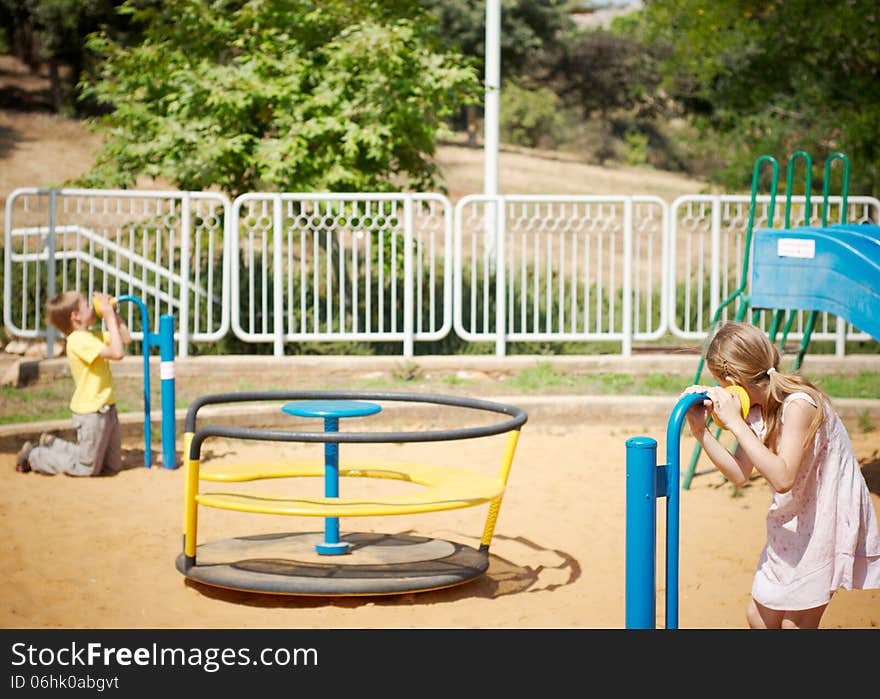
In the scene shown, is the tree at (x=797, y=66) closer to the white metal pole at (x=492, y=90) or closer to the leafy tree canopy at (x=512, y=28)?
the white metal pole at (x=492, y=90)

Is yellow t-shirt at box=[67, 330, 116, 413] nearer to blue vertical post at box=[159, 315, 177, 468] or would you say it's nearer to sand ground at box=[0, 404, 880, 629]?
blue vertical post at box=[159, 315, 177, 468]

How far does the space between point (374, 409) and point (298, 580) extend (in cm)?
88

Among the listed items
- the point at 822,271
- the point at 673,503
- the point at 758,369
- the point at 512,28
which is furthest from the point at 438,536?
the point at 512,28

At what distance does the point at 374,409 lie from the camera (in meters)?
5.64

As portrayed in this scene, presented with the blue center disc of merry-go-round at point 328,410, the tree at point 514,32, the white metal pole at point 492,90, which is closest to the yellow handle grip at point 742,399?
the blue center disc of merry-go-round at point 328,410

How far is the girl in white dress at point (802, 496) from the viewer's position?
3699 millimetres

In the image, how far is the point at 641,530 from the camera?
317 cm

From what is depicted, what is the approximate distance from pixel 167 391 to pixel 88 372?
1.57 feet

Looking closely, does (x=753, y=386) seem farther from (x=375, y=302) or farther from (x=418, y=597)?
(x=375, y=302)

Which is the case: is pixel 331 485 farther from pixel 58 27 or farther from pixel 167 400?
pixel 58 27

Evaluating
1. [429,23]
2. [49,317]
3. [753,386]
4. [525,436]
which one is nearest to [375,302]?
[429,23]

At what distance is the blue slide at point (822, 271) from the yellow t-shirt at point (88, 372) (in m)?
3.81

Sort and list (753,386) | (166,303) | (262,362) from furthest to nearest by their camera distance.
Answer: (166,303), (262,362), (753,386)

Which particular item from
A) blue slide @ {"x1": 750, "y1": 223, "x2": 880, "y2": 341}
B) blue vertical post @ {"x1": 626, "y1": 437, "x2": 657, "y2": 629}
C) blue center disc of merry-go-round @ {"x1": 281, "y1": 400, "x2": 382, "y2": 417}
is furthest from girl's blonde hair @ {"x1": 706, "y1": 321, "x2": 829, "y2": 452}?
blue center disc of merry-go-round @ {"x1": 281, "y1": 400, "x2": 382, "y2": 417}
